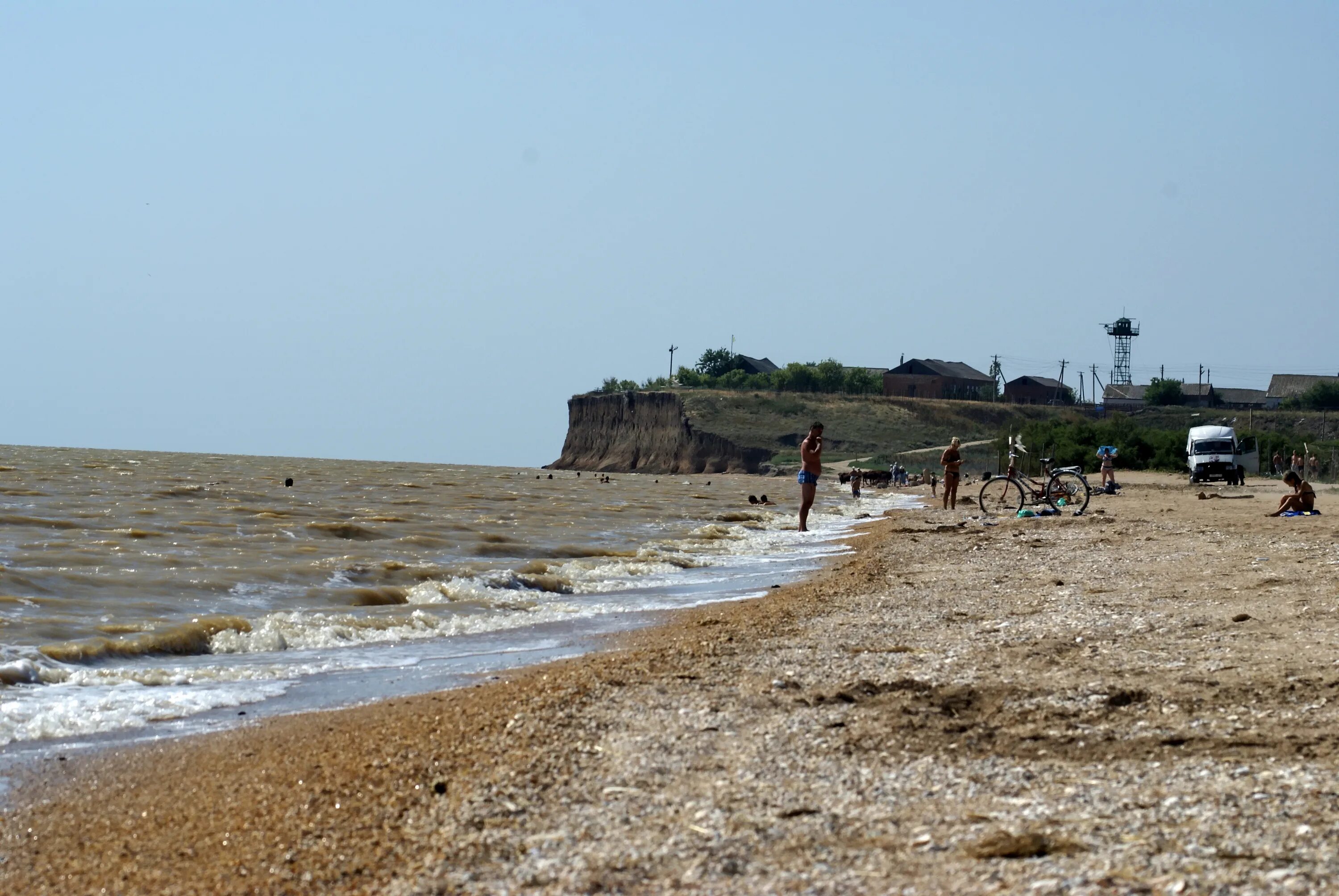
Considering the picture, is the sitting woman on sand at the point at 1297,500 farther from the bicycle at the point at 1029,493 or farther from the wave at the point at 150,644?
the wave at the point at 150,644

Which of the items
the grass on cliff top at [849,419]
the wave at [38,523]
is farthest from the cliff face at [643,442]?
the wave at [38,523]

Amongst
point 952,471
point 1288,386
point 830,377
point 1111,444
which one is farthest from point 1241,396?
point 952,471

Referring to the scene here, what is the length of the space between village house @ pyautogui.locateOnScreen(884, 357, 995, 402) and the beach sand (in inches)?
4572

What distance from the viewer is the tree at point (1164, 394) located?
356 ft

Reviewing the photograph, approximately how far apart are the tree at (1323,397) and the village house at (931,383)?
2800 cm

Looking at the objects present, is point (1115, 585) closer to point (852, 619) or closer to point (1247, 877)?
point (852, 619)

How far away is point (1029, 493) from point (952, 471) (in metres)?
2.64

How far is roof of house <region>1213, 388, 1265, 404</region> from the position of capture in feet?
385

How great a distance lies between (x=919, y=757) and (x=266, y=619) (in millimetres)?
6851

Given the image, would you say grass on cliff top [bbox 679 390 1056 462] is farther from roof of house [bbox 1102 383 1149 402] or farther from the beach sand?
the beach sand

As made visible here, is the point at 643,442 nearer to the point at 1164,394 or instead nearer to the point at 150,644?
the point at 1164,394

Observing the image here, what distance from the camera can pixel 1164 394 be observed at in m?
109

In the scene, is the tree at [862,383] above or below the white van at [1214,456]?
above

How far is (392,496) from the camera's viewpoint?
32.6 metres
